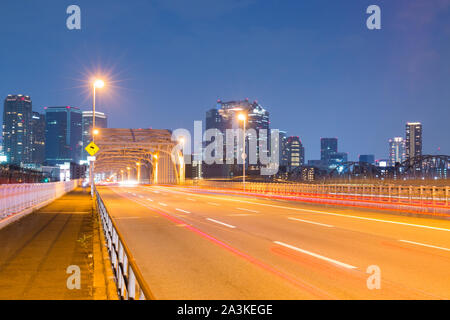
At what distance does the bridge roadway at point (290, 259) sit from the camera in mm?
6617

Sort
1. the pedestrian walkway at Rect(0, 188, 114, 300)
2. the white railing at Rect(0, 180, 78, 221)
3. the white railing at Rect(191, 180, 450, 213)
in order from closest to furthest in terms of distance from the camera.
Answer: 1. the pedestrian walkway at Rect(0, 188, 114, 300)
2. the white railing at Rect(0, 180, 78, 221)
3. the white railing at Rect(191, 180, 450, 213)

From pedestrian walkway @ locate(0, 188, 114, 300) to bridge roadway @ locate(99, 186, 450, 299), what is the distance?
930 millimetres

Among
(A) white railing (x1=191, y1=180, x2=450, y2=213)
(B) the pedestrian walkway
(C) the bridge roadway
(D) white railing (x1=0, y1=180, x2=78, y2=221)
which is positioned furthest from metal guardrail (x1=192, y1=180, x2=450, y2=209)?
(D) white railing (x1=0, y1=180, x2=78, y2=221)

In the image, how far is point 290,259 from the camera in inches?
359

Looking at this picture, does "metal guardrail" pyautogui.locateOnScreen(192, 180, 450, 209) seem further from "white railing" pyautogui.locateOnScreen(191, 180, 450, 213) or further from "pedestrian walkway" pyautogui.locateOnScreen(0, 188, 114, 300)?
"pedestrian walkway" pyautogui.locateOnScreen(0, 188, 114, 300)

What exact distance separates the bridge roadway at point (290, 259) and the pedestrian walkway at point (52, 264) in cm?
93

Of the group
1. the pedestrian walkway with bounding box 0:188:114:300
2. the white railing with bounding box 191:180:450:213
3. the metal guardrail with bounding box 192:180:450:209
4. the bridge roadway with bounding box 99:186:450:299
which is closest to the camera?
→ the pedestrian walkway with bounding box 0:188:114:300

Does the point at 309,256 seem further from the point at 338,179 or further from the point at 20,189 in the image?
the point at 338,179

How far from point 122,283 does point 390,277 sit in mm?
4621

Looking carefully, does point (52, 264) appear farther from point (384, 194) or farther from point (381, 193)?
point (381, 193)

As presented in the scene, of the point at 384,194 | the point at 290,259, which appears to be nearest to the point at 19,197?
the point at 290,259

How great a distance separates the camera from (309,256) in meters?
9.46

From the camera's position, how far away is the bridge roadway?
662 cm

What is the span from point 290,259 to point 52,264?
489 centimetres
